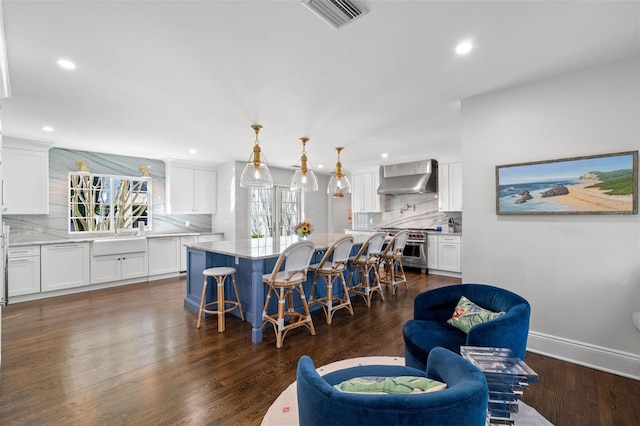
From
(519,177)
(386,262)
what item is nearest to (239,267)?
(386,262)

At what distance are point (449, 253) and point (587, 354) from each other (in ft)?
11.6

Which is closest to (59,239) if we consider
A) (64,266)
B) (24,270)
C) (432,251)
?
(64,266)

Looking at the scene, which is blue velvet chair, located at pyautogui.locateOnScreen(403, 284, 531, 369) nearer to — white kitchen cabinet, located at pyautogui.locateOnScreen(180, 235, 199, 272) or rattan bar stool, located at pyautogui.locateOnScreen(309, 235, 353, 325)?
rattan bar stool, located at pyautogui.locateOnScreen(309, 235, 353, 325)

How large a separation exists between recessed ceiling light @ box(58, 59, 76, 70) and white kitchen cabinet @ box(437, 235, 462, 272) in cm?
612

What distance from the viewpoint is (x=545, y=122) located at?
2.65 metres

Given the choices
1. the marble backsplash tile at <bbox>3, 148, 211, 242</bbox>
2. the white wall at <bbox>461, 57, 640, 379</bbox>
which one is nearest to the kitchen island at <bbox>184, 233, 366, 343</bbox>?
the white wall at <bbox>461, 57, 640, 379</bbox>

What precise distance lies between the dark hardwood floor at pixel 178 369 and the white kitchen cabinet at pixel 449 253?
2.55 metres

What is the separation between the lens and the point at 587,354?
246cm

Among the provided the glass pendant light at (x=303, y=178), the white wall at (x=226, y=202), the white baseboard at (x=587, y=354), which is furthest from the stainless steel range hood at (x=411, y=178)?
the white baseboard at (x=587, y=354)

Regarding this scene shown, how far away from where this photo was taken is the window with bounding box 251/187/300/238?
710cm

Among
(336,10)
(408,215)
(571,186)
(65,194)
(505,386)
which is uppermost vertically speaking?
(336,10)

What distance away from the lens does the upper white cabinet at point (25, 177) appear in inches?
172

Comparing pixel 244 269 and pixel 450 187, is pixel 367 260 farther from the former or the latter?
pixel 450 187

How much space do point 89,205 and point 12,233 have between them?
1096mm
